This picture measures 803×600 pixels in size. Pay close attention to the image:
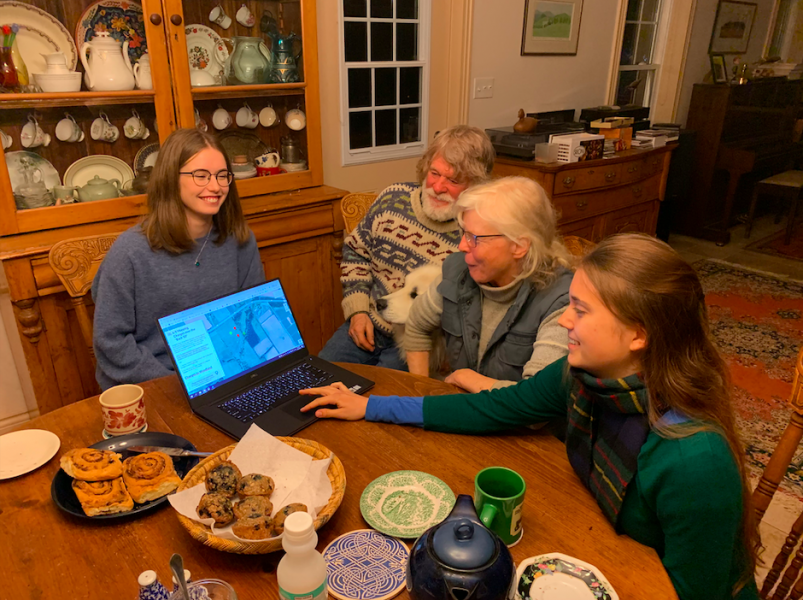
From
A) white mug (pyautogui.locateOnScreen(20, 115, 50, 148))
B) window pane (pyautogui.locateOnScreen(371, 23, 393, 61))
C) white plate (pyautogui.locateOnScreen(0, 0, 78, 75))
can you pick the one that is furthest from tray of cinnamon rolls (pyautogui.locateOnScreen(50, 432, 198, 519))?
window pane (pyautogui.locateOnScreen(371, 23, 393, 61))

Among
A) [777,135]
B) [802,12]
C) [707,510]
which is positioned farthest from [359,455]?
[802,12]

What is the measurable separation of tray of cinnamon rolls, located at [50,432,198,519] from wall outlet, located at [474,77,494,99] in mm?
2909

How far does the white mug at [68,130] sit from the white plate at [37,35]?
0.56 ft

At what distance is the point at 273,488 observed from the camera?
93cm

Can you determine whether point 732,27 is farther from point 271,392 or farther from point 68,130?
point 271,392

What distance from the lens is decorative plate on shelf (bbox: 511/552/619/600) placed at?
31.2 inches

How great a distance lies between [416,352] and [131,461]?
0.88 meters

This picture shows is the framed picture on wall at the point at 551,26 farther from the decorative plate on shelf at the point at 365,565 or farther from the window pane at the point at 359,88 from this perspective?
the decorative plate on shelf at the point at 365,565

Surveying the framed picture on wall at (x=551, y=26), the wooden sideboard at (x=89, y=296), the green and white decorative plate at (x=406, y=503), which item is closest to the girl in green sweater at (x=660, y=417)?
the green and white decorative plate at (x=406, y=503)

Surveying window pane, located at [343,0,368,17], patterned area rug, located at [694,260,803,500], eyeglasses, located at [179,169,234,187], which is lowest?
patterned area rug, located at [694,260,803,500]

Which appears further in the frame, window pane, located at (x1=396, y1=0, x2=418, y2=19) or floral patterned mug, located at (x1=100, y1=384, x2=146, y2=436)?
window pane, located at (x1=396, y1=0, x2=418, y2=19)

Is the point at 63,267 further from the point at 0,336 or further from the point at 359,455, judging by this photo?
the point at 359,455

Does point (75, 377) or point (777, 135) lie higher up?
point (777, 135)

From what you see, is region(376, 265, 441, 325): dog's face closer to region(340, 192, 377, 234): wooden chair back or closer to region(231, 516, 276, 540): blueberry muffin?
region(340, 192, 377, 234): wooden chair back
